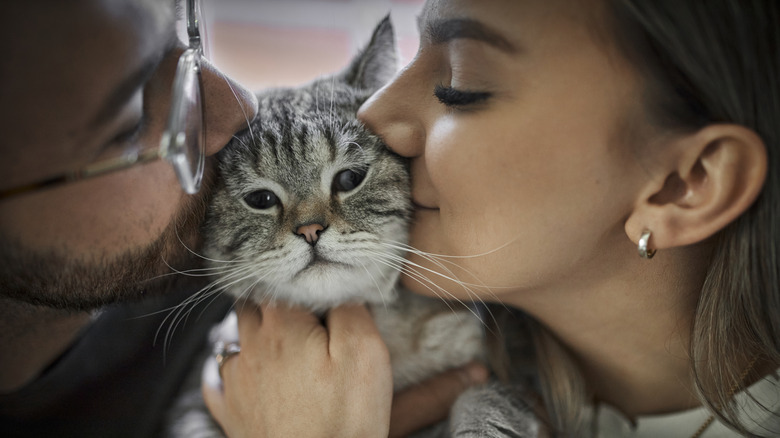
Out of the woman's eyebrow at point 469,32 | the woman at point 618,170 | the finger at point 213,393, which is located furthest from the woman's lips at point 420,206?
the finger at point 213,393

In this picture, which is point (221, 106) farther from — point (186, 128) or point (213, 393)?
point (213, 393)

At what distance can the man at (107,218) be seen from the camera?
816mm

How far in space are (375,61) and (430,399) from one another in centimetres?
88

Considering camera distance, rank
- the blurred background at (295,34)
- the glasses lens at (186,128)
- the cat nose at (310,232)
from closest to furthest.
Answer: the glasses lens at (186,128)
the cat nose at (310,232)
the blurred background at (295,34)

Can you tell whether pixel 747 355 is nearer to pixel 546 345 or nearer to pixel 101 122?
pixel 546 345

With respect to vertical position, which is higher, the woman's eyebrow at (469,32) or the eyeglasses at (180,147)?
the woman's eyebrow at (469,32)

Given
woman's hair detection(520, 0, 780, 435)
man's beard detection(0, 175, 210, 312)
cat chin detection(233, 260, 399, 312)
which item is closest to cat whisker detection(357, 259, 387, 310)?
cat chin detection(233, 260, 399, 312)

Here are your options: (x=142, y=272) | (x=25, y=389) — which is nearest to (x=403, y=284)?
(x=142, y=272)

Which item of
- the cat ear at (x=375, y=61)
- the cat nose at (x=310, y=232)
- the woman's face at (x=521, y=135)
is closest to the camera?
the woman's face at (x=521, y=135)

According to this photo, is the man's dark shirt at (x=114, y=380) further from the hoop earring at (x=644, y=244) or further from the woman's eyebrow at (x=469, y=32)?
the hoop earring at (x=644, y=244)

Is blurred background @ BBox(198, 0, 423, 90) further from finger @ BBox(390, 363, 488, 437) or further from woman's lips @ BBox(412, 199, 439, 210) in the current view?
finger @ BBox(390, 363, 488, 437)

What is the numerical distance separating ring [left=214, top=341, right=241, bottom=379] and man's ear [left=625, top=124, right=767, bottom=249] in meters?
0.98

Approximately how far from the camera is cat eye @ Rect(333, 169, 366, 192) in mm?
1152

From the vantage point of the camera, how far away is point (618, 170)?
889mm
